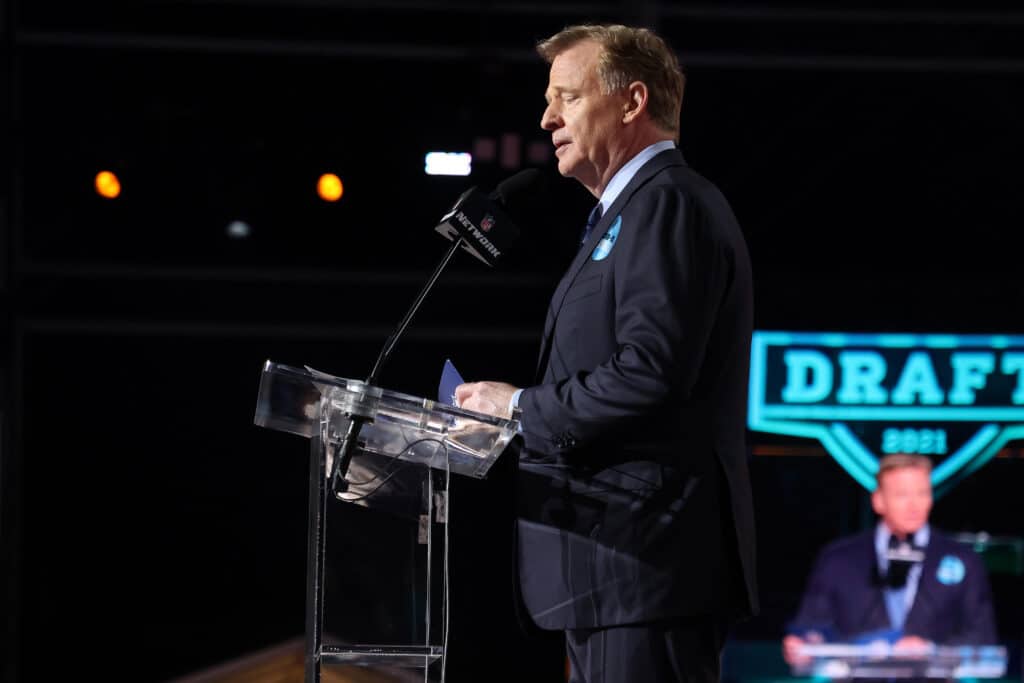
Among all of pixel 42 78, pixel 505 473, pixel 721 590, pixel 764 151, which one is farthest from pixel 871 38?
pixel 721 590

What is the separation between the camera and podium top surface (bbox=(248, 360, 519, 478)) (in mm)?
1503

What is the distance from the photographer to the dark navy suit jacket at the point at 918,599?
14.5ft

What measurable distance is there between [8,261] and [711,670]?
3.86m

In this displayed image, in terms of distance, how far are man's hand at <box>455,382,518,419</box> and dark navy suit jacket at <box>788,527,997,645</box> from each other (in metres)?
3.23

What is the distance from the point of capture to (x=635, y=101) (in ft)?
5.74

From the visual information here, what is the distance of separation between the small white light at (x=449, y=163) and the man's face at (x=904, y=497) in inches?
78.3

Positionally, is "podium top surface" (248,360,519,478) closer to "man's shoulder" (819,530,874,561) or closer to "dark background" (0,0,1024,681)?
"dark background" (0,0,1024,681)

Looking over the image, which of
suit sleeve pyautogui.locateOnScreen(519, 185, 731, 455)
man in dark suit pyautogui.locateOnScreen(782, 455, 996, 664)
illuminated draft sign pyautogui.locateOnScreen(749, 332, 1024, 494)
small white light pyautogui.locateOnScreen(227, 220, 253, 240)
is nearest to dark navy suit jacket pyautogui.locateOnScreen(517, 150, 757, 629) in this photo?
suit sleeve pyautogui.locateOnScreen(519, 185, 731, 455)

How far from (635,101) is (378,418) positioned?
23.5 inches

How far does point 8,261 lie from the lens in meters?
4.66

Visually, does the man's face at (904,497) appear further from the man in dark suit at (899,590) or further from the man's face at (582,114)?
the man's face at (582,114)

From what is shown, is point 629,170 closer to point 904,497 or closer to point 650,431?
point 650,431

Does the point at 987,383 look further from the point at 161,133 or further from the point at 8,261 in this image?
the point at 8,261

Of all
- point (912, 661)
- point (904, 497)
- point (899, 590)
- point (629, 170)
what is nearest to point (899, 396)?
point (904, 497)
